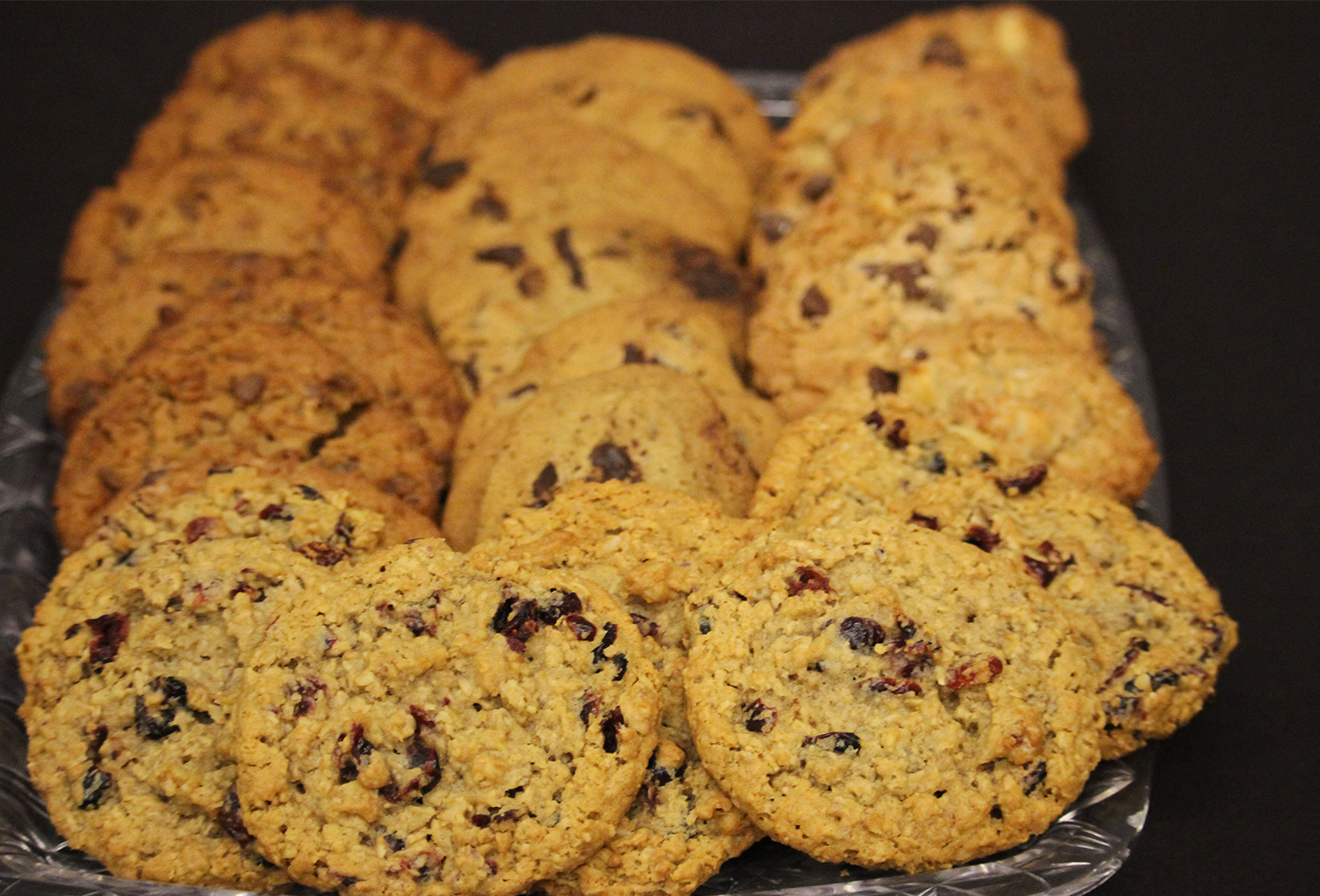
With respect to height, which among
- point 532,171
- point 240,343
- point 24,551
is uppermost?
point 532,171

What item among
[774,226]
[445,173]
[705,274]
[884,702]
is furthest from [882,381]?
[445,173]

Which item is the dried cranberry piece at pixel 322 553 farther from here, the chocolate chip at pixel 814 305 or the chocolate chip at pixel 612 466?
the chocolate chip at pixel 814 305

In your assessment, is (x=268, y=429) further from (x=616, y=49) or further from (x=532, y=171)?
(x=616, y=49)

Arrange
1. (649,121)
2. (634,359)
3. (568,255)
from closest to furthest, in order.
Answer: (634,359), (568,255), (649,121)

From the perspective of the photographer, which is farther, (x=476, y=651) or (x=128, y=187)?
(x=128, y=187)

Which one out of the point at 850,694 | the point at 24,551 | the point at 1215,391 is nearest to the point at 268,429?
the point at 24,551

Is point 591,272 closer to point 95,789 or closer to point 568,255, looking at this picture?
point 568,255

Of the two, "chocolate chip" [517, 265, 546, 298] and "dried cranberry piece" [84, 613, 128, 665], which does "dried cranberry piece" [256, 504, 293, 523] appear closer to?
"dried cranberry piece" [84, 613, 128, 665]
